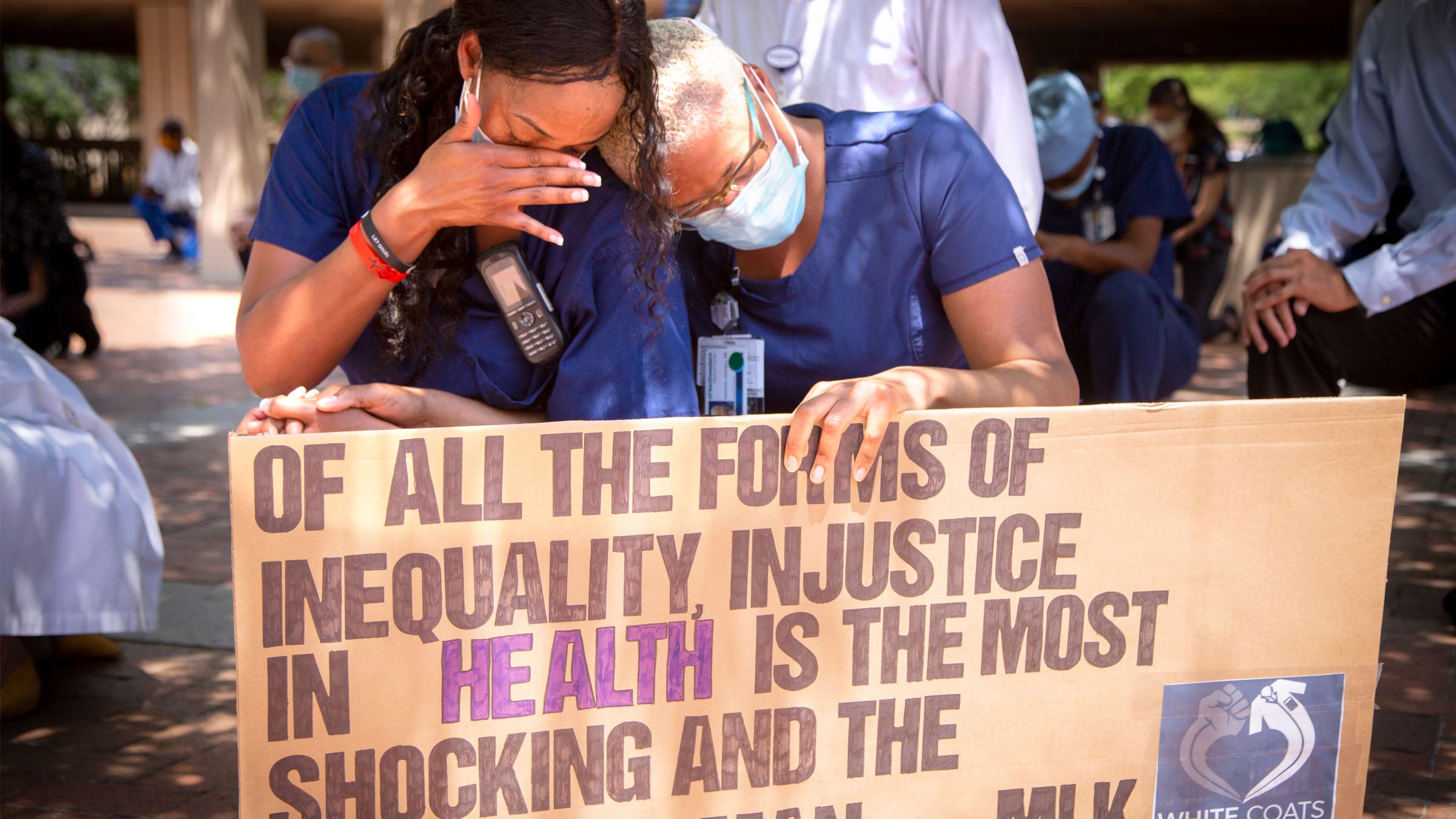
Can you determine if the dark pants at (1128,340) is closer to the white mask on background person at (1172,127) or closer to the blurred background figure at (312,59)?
the blurred background figure at (312,59)

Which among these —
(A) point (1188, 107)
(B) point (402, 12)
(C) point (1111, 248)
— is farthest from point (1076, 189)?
(B) point (402, 12)

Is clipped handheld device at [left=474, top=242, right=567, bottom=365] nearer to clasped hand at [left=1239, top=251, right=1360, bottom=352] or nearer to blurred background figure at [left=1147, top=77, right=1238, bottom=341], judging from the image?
clasped hand at [left=1239, top=251, right=1360, bottom=352]

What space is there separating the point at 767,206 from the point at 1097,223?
86.8 inches

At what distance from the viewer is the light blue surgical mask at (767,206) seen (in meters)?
2.04

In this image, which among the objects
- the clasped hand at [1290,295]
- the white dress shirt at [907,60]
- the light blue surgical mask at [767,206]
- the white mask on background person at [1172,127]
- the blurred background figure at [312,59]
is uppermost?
the blurred background figure at [312,59]

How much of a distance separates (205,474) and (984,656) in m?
4.32

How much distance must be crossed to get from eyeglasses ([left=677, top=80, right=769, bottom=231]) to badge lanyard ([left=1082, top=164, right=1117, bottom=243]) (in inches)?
84.3

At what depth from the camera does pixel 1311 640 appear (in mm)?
1736

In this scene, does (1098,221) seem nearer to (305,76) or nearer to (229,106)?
(305,76)

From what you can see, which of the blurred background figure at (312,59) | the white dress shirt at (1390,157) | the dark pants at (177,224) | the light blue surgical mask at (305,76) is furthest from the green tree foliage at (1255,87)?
the white dress shirt at (1390,157)

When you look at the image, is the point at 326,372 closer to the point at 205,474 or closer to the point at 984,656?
the point at 984,656

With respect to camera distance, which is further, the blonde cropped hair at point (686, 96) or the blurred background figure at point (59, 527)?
the blurred background figure at point (59, 527)

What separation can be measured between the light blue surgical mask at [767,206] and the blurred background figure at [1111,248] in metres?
1.25

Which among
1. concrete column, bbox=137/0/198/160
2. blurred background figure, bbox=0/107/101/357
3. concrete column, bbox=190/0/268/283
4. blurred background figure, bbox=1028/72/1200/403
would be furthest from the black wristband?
concrete column, bbox=137/0/198/160
